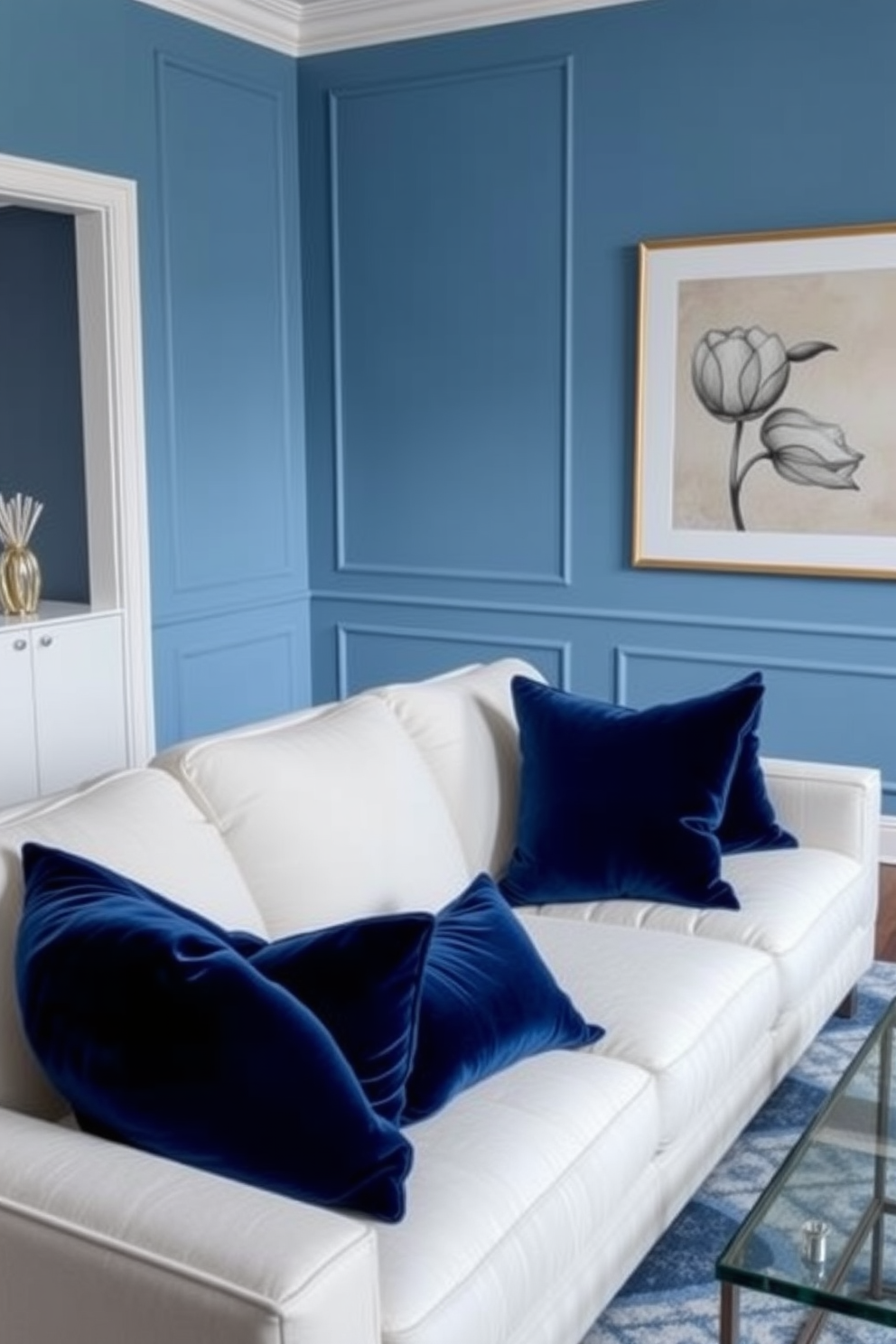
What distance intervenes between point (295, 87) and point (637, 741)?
318cm

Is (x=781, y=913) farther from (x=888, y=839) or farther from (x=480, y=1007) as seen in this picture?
(x=888, y=839)

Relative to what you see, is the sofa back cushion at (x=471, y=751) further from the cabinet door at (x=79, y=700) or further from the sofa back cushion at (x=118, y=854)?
the cabinet door at (x=79, y=700)

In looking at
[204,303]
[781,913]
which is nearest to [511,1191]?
[781,913]

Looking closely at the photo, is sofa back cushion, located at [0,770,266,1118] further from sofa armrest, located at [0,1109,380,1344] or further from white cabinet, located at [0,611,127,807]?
white cabinet, located at [0,611,127,807]

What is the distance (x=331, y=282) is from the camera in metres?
5.01

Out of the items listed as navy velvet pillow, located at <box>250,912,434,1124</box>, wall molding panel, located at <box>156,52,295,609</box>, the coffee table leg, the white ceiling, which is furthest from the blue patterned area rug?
the white ceiling

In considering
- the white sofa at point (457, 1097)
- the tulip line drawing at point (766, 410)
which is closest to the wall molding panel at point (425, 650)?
the tulip line drawing at point (766, 410)

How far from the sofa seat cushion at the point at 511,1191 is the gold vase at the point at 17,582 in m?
2.66

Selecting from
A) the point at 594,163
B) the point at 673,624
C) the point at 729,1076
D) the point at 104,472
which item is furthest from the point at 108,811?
the point at 594,163

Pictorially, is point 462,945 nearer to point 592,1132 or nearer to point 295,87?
point 592,1132

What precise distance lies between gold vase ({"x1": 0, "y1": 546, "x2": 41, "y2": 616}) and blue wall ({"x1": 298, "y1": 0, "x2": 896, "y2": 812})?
1.25 metres

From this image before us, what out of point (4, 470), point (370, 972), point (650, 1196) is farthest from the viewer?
point (4, 470)

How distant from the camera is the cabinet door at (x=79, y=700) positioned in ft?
13.4

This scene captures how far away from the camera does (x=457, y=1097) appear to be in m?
1.89
